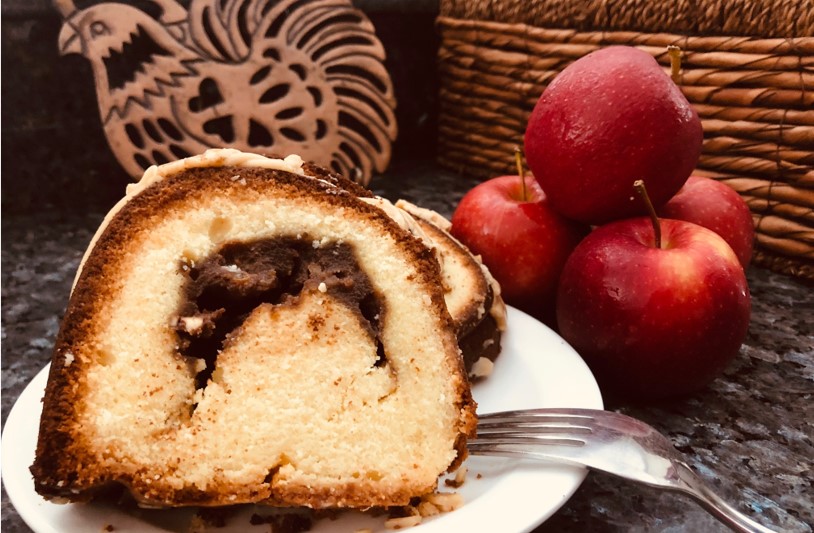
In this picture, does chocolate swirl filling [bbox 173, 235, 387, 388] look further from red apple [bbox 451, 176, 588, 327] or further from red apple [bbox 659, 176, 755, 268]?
red apple [bbox 659, 176, 755, 268]

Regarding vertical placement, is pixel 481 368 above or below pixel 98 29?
below

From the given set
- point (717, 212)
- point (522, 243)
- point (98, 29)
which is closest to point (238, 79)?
point (98, 29)

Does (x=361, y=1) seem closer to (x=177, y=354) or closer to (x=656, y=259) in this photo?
(x=656, y=259)

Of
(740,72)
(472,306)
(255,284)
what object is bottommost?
(472,306)

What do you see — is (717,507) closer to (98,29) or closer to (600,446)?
(600,446)

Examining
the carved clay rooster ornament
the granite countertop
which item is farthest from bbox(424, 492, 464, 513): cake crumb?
the carved clay rooster ornament

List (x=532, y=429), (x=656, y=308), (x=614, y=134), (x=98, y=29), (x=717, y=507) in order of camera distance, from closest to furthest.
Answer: (x=717, y=507), (x=532, y=429), (x=656, y=308), (x=614, y=134), (x=98, y=29)

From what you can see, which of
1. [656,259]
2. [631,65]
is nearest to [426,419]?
[656,259]
